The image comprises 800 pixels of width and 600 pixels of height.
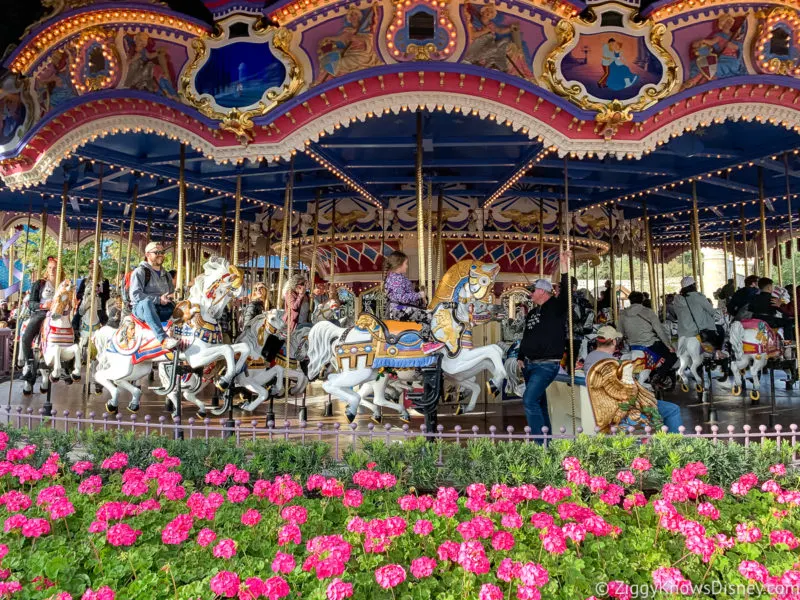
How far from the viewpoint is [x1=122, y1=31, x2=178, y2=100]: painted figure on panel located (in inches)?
239

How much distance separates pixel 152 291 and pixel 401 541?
4314 millimetres

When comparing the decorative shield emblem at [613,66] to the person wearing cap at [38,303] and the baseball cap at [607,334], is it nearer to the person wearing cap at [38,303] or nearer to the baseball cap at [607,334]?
the baseball cap at [607,334]

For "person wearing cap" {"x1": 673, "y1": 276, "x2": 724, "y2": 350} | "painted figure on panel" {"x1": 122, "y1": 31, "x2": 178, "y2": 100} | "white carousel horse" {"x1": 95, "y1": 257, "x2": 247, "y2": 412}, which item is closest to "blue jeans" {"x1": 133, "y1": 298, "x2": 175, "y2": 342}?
"white carousel horse" {"x1": 95, "y1": 257, "x2": 247, "y2": 412}

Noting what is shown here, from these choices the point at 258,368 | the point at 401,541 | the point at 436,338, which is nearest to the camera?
the point at 401,541

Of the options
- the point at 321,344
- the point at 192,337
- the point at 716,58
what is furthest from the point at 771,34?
the point at 192,337

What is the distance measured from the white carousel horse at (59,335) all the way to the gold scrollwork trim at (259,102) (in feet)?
13.0

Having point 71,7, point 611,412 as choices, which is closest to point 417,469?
point 611,412

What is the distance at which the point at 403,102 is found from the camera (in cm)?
563

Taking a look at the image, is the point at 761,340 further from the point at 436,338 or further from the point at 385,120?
the point at 385,120

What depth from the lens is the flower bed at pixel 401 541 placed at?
2.50 meters

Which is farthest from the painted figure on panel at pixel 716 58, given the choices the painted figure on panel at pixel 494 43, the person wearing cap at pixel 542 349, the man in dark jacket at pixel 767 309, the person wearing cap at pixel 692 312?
the man in dark jacket at pixel 767 309

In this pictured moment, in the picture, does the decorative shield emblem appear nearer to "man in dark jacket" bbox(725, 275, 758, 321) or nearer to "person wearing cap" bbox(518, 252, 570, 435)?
"person wearing cap" bbox(518, 252, 570, 435)

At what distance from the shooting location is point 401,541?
3055 mm

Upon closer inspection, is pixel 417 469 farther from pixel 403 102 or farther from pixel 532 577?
pixel 403 102
